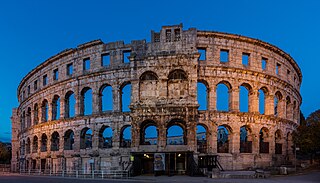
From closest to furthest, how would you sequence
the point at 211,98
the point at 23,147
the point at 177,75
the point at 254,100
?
1. the point at 177,75
2. the point at 211,98
3. the point at 254,100
4. the point at 23,147

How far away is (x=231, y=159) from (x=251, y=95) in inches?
323

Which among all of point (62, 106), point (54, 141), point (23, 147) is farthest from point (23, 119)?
point (62, 106)

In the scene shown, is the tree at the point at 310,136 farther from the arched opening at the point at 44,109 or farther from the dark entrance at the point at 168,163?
the arched opening at the point at 44,109

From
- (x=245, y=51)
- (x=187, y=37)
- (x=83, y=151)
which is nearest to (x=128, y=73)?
(x=187, y=37)

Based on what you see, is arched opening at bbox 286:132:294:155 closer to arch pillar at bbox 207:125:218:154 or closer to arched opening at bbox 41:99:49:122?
arch pillar at bbox 207:125:218:154

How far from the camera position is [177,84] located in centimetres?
3142

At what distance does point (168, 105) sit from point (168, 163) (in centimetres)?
565

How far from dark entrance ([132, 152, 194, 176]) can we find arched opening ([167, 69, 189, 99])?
602 cm

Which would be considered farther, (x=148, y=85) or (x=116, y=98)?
(x=116, y=98)

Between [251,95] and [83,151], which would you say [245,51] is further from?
[83,151]

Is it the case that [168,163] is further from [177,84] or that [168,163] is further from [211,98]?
[211,98]

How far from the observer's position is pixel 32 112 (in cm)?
4759

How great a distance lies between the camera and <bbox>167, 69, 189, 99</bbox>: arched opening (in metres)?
31.0

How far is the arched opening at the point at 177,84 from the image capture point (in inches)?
1222
